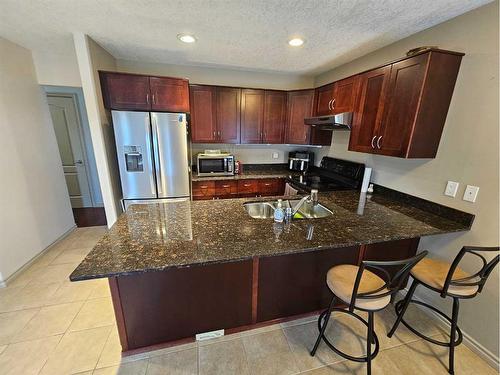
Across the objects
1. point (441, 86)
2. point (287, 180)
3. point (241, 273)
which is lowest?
point (241, 273)

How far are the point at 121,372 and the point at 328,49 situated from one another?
11.5 ft

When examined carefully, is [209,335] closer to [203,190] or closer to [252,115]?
[203,190]

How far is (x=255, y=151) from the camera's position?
3.81 metres

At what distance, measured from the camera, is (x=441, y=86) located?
1.67 meters

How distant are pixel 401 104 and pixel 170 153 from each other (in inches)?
101

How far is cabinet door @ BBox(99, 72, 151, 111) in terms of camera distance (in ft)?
8.16

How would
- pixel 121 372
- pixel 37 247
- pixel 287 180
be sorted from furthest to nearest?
pixel 287 180 < pixel 37 247 < pixel 121 372

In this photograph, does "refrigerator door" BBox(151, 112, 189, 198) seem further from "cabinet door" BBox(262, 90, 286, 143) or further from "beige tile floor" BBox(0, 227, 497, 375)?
"beige tile floor" BBox(0, 227, 497, 375)

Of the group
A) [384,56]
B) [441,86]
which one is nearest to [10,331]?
[441,86]

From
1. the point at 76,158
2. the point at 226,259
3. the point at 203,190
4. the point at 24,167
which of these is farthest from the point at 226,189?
the point at 76,158

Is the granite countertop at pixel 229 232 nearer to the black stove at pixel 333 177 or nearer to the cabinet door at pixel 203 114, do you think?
the black stove at pixel 333 177

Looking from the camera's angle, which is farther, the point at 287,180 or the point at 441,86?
the point at 287,180

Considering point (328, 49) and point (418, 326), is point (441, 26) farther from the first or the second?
point (418, 326)

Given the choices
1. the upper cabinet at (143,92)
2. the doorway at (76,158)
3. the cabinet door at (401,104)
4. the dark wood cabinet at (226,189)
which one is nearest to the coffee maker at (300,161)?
the dark wood cabinet at (226,189)
